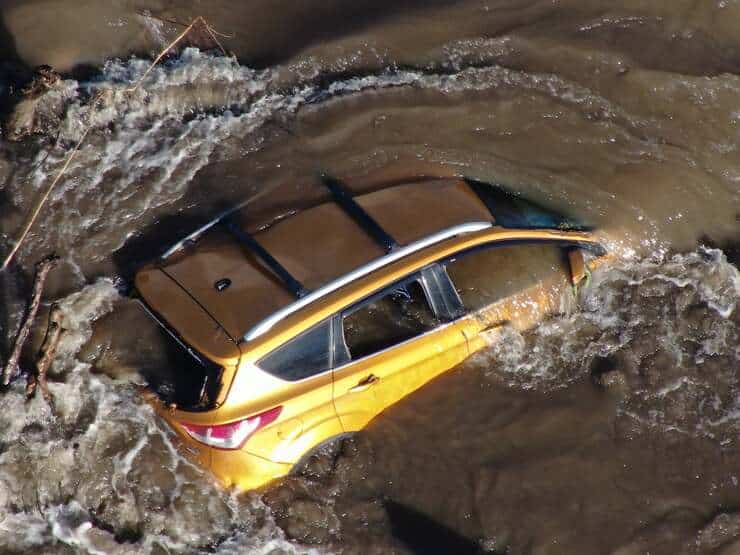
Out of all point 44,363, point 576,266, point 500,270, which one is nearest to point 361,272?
point 500,270

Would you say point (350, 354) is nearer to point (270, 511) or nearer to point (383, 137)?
point (270, 511)

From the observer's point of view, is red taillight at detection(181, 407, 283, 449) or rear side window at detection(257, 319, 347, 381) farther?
rear side window at detection(257, 319, 347, 381)

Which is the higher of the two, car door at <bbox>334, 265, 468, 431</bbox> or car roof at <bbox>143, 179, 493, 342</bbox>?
car roof at <bbox>143, 179, 493, 342</bbox>

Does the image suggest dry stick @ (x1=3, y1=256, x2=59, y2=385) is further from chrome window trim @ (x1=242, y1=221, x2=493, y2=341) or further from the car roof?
chrome window trim @ (x1=242, y1=221, x2=493, y2=341)

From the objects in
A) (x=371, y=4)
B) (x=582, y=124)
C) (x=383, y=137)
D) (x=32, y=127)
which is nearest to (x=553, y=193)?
(x=582, y=124)

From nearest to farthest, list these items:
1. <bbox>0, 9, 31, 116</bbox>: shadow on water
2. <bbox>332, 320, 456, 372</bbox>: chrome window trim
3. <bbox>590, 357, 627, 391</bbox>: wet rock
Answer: <bbox>332, 320, 456, 372</bbox>: chrome window trim → <bbox>590, 357, 627, 391</bbox>: wet rock → <bbox>0, 9, 31, 116</bbox>: shadow on water

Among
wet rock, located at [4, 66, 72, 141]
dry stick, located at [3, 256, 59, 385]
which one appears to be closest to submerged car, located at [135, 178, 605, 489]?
dry stick, located at [3, 256, 59, 385]
